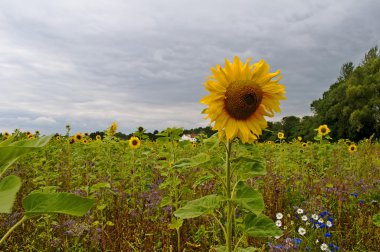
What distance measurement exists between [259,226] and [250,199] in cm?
22

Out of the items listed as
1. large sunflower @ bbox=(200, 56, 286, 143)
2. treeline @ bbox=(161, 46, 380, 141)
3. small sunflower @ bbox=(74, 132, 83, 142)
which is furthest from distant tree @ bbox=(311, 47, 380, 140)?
large sunflower @ bbox=(200, 56, 286, 143)

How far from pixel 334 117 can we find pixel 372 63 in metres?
7.03

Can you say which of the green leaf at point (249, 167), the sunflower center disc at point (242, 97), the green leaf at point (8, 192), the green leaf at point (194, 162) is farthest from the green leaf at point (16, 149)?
the sunflower center disc at point (242, 97)

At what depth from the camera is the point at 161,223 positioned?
361cm

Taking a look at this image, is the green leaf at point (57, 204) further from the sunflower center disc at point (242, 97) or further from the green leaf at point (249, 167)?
the sunflower center disc at point (242, 97)

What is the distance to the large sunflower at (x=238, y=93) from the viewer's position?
195 centimetres

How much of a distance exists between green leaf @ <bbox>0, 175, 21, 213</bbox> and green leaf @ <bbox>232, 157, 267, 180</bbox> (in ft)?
3.70

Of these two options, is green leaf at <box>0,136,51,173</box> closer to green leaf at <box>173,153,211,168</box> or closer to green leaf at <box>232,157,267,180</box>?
green leaf at <box>173,153,211,168</box>

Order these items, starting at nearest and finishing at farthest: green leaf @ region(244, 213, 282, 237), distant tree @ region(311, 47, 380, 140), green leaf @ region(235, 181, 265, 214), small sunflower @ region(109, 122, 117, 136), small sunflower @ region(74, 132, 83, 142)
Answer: green leaf @ region(235, 181, 265, 214) → green leaf @ region(244, 213, 282, 237) → small sunflower @ region(109, 122, 117, 136) → small sunflower @ region(74, 132, 83, 142) → distant tree @ region(311, 47, 380, 140)

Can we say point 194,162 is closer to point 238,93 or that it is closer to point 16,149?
point 238,93

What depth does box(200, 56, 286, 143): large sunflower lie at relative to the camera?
6.40ft

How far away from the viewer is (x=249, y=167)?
1.88 meters

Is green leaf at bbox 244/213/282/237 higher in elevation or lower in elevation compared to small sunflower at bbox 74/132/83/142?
lower

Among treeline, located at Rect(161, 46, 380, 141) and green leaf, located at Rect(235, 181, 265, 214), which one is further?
treeline, located at Rect(161, 46, 380, 141)
